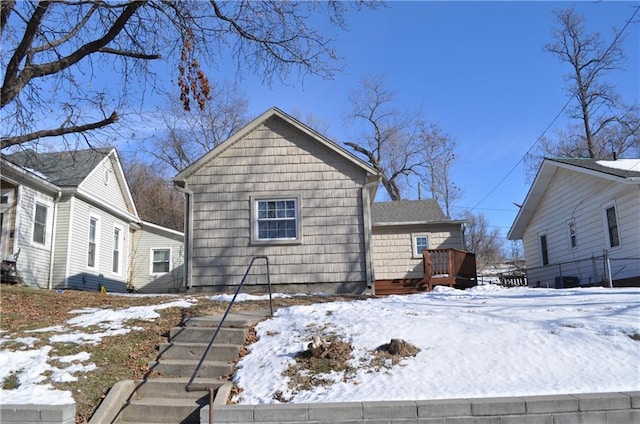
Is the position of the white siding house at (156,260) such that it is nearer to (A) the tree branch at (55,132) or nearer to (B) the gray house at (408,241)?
(B) the gray house at (408,241)

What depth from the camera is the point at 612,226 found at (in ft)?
46.9

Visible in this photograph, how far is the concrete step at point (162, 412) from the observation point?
5500 mm

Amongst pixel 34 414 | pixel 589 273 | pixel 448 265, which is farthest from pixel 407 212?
pixel 34 414

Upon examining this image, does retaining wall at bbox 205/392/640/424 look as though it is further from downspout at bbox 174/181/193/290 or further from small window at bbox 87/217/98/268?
small window at bbox 87/217/98/268

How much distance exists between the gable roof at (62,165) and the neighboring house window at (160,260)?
526cm

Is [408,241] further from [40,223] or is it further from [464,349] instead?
[464,349]

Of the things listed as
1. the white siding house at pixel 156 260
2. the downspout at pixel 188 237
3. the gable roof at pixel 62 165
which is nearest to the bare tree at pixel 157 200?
the white siding house at pixel 156 260

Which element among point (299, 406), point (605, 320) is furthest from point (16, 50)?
point (605, 320)

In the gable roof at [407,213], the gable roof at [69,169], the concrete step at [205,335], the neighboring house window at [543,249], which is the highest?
the gable roof at [69,169]

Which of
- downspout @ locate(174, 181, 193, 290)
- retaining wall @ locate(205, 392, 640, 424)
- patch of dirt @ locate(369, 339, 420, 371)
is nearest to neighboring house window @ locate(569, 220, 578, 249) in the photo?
downspout @ locate(174, 181, 193, 290)

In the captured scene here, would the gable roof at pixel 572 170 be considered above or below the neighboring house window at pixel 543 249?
above

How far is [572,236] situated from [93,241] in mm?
17105

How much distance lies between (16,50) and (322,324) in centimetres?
827

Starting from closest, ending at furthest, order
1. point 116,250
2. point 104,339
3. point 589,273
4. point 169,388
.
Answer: point 169,388 < point 104,339 < point 589,273 < point 116,250
